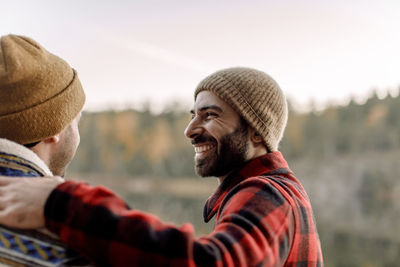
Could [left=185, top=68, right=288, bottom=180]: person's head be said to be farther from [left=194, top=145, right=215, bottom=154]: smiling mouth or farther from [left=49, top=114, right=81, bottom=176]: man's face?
[left=49, top=114, right=81, bottom=176]: man's face

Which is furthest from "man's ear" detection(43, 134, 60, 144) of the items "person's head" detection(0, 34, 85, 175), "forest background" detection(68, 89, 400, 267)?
"forest background" detection(68, 89, 400, 267)

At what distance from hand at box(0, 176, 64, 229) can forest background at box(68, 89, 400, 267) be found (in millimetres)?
13806

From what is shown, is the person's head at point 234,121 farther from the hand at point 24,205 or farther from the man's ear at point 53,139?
the hand at point 24,205

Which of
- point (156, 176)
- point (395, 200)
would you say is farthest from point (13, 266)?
point (156, 176)

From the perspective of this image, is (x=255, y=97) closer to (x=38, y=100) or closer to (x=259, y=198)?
(x=259, y=198)

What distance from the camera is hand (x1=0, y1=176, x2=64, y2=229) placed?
1.13 m

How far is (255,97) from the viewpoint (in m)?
2.07

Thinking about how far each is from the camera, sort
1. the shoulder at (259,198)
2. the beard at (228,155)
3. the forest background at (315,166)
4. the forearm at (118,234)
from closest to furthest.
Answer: the forearm at (118,234)
the shoulder at (259,198)
the beard at (228,155)
the forest background at (315,166)

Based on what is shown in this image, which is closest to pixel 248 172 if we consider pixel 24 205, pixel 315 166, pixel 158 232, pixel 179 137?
pixel 158 232

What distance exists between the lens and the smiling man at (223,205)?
108cm

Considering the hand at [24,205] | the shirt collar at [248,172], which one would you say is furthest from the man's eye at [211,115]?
the hand at [24,205]

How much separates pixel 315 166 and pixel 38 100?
3830 centimetres

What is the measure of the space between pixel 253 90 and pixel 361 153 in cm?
3973

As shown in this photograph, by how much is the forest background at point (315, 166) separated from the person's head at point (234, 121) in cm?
1277
